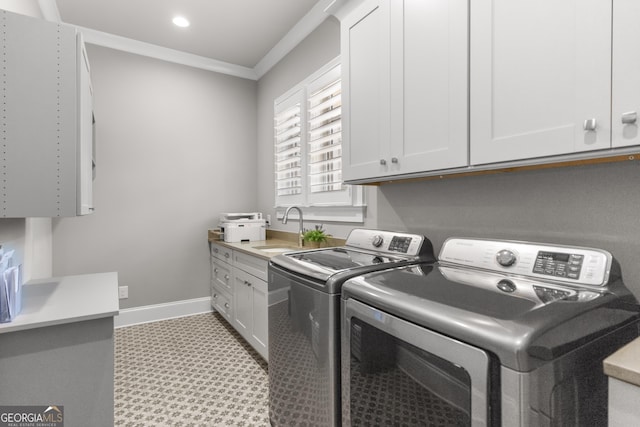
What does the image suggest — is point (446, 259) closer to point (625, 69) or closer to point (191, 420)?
point (625, 69)

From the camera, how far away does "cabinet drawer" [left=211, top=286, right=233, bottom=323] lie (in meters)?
3.04

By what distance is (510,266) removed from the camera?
117 centimetres

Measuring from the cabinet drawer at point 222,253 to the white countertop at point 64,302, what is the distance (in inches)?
44.9

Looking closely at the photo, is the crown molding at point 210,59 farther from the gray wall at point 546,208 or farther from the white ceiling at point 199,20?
the gray wall at point 546,208

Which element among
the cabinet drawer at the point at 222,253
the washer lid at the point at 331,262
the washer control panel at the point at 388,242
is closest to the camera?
the washer lid at the point at 331,262

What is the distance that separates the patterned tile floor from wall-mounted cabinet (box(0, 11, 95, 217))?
1.28 metres

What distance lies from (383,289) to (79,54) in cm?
178

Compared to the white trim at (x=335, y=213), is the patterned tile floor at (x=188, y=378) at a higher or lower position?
lower

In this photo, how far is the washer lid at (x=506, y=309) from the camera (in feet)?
2.38

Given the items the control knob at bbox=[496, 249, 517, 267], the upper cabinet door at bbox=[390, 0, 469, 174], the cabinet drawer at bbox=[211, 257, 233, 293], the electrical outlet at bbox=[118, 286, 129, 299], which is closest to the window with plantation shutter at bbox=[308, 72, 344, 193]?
the upper cabinet door at bbox=[390, 0, 469, 174]

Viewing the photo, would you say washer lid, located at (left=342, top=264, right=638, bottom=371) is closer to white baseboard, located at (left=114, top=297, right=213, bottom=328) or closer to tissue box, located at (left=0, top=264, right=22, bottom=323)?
tissue box, located at (left=0, top=264, right=22, bottom=323)

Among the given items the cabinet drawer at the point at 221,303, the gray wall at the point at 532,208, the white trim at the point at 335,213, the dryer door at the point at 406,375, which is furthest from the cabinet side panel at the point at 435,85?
the cabinet drawer at the point at 221,303

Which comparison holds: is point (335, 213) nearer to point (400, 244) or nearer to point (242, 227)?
point (400, 244)

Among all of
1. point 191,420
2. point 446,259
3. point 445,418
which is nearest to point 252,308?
point 191,420
